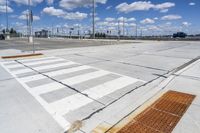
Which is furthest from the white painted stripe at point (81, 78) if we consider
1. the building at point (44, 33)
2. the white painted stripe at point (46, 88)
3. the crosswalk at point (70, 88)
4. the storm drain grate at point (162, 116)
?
the building at point (44, 33)

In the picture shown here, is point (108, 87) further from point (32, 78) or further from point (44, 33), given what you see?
point (44, 33)

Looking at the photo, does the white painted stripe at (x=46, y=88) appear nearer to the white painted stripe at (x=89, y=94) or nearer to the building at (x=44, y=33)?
the white painted stripe at (x=89, y=94)

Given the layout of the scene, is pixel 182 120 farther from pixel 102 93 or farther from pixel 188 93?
pixel 102 93

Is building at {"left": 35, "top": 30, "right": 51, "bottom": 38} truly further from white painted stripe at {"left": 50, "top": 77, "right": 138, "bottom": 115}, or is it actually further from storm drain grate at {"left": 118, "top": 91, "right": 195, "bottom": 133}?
storm drain grate at {"left": 118, "top": 91, "right": 195, "bottom": 133}

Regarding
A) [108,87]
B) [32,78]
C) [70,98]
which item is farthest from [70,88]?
[32,78]

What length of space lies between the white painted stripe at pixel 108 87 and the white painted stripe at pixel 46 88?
107 cm

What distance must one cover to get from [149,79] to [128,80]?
0.89 metres

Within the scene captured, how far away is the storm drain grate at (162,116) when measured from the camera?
3496mm

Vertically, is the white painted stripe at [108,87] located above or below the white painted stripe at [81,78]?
below

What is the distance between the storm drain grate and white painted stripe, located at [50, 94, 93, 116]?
1454 millimetres

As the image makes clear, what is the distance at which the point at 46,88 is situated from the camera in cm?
595

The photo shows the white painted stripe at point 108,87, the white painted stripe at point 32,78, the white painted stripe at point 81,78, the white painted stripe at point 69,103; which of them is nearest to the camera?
the white painted stripe at point 69,103

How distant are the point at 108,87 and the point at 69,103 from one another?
1.75 m

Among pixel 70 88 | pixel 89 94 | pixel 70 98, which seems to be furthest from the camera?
pixel 70 88
